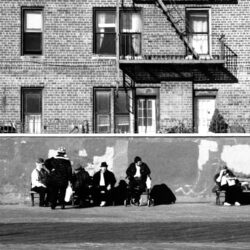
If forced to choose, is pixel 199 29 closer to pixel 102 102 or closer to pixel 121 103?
pixel 121 103

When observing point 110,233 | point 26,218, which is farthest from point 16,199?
point 110,233

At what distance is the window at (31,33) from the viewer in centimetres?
2867

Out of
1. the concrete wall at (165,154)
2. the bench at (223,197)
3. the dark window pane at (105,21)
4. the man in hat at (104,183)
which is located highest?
the dark window pane at (105,21)

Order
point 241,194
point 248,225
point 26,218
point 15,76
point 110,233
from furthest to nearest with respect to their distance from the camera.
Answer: point 15,76
point 241,194
point 26,218
point 248,225
point 110,233

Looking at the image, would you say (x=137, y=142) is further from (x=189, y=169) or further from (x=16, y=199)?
(x=16, y=199)

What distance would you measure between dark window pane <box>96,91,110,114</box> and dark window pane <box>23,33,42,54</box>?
2657 mm

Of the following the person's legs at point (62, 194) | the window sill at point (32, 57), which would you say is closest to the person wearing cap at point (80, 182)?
the person's legs at point (62, 194)

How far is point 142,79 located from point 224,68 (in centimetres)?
298

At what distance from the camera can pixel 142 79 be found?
2864cm

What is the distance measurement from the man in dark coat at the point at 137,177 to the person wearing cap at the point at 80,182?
1.34 metres

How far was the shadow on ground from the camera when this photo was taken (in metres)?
15.5

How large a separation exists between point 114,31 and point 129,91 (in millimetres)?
2258

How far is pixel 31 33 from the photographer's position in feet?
94.1

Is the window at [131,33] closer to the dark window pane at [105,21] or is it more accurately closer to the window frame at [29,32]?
the dark window pane at [105,21]
